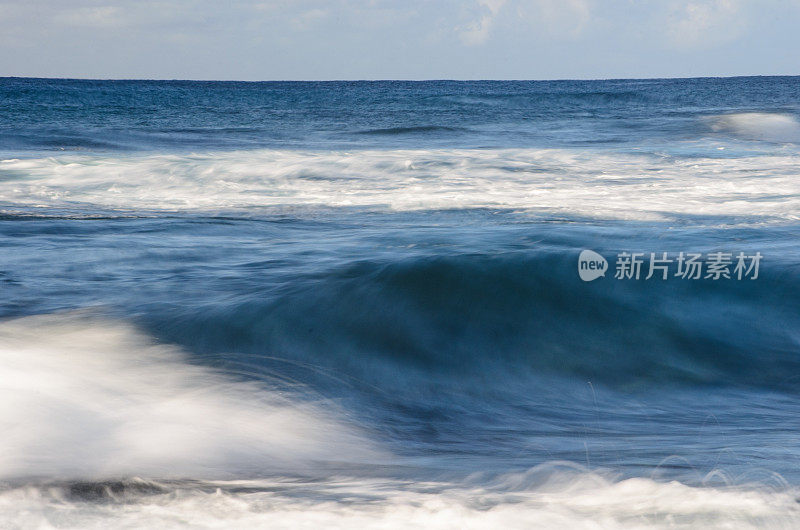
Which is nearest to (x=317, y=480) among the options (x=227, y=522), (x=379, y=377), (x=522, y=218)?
(x=227, y=522)

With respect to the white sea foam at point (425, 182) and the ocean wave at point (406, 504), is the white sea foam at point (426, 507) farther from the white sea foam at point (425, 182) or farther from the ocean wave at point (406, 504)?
the white sea foam at point (425, 182)

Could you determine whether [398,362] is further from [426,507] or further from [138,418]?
[426,507]

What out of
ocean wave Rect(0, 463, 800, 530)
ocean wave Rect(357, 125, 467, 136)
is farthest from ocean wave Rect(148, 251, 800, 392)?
ocean wave Rect(357, 125, 467, 136)

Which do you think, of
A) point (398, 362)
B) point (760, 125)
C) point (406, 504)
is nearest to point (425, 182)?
point (398, 362)

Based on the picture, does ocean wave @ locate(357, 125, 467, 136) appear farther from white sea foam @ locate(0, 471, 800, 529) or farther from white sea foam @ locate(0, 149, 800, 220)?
white sea foam @ locate(0, 471, 800, 529)

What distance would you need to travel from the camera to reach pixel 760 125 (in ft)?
70.9

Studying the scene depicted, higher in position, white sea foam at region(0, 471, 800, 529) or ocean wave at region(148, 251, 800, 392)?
ocean wave at region(148, 251, 800, 392)

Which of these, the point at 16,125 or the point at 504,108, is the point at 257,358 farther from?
the point at 504,108

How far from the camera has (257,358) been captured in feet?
12.2

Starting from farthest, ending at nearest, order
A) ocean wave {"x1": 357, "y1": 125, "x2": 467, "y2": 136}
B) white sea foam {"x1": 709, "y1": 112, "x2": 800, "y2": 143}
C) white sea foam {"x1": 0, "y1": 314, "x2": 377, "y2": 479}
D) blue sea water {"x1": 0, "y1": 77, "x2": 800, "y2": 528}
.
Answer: ocean wave {"x1": 357, "y1": 125, "x2": 467, "y2": 136} → white sea foam {"x1": 709, "y1": 112, "x2": 800, "y2": 143} → white sea foam {"x1": 0, "y1": 314, "x2": 377, "y2": 479} → blue sea water {"x1": 0, "y1": 77, "x2": 800, "y2": 528}

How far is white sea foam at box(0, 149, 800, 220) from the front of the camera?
27.2ft

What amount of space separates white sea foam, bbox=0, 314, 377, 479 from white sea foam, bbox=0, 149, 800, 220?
15.6ft

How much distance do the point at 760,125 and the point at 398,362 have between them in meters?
20.6

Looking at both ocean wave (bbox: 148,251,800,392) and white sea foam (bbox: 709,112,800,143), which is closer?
ocean wave (bbox: 148,251,800,392)
